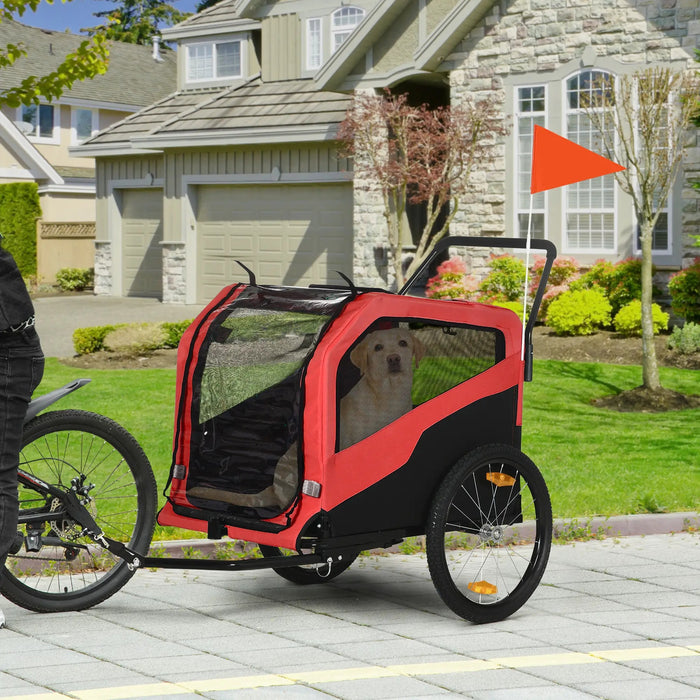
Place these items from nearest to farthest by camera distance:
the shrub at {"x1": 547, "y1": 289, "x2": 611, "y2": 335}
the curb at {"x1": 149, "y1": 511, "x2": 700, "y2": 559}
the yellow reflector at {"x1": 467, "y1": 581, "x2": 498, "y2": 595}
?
the yellow reflector at {"x1": 467, "y1": 581, "x2": 498, "y2": 595}
the curb at {"x1": 149, "y1": 511, "x2": 700, "y2": 559}
the shrub at {"x1": 547, "y1": 289, "x2": 611, "y2": 335}

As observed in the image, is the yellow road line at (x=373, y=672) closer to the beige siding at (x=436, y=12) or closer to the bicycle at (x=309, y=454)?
the bicycle at (x=309, y=454)

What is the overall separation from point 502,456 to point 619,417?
23.3 feet

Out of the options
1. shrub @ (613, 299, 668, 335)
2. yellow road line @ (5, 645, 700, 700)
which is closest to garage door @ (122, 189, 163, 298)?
shrub @ (613, 299, 668, 335)

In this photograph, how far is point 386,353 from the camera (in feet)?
16.7

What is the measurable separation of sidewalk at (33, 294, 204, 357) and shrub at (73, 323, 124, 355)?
2.37ft

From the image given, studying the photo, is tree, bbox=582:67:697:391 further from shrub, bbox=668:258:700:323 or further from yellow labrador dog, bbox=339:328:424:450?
yellow labrador dog, bbox=339:328:424:450

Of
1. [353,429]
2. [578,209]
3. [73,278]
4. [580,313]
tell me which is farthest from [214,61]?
[353,429]

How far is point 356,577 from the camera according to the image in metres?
6.07

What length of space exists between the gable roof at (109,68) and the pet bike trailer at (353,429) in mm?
34425

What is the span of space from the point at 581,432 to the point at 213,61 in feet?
65.4

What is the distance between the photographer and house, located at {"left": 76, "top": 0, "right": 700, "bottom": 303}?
18.8 meters

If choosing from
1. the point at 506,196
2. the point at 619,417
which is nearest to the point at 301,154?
the point at 506,196

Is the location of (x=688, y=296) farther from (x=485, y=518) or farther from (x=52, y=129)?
(x=52, y=129)

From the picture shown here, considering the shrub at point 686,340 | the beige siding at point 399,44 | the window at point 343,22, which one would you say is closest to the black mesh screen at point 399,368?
the shrub at point 686,340
